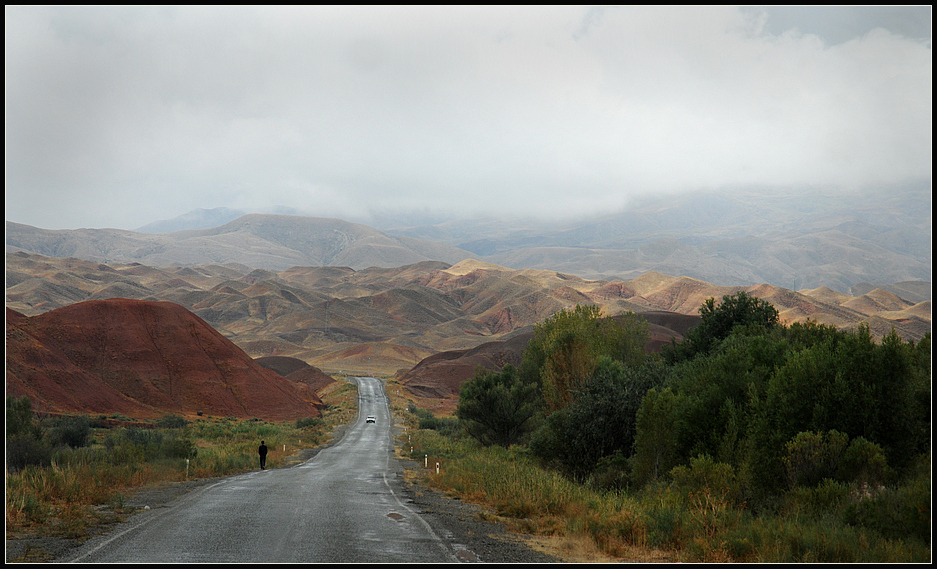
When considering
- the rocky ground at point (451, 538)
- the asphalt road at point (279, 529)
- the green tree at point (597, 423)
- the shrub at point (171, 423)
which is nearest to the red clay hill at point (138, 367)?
the shrub at point (171, 423)

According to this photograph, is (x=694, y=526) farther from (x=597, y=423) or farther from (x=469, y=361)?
(x=469, y=361)

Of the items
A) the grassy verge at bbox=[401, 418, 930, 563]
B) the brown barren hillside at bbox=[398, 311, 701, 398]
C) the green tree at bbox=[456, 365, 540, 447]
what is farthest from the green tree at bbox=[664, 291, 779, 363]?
the brown barren hillside at bbox=[398, 311, 701, 398]

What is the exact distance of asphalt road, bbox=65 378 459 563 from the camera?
34.0ft

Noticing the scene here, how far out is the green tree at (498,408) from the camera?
39.7 meters

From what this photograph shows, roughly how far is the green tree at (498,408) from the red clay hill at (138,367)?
116 feet

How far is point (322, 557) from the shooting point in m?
10.3

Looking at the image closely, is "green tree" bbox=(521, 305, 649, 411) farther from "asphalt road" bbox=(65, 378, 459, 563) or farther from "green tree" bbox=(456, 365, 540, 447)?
"asphalt road" bbox=(65, 378, 459, 563)

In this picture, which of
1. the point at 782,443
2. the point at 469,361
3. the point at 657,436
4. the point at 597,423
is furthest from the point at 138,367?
the point at 782,443

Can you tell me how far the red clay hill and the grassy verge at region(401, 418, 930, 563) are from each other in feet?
170

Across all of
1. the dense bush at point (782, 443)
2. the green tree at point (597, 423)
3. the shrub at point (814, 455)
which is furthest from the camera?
the green tree at point (597, 423)

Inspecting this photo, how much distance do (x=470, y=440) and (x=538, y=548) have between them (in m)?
32.7

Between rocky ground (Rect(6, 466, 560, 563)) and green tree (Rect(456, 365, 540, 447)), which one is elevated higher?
rocky ground (Rect(6, 466, 560, 563))

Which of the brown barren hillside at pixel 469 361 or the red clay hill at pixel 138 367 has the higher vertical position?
the red clay hill at pixel 138 367

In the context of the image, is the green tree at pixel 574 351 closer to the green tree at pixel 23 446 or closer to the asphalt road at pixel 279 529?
the asphalt road at pixel 279 529
